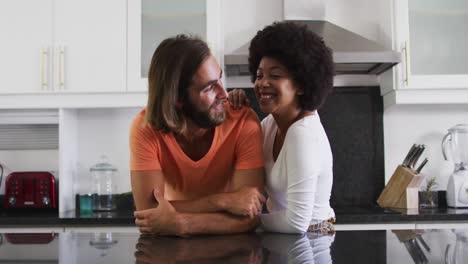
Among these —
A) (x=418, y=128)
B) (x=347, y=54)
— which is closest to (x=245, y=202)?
(x=347, y=54)

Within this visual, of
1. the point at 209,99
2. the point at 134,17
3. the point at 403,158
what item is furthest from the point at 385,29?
the point at 209,99

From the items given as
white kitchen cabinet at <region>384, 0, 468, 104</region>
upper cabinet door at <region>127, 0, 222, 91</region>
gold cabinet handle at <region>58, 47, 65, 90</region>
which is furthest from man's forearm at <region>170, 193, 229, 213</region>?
white kitchen cabinet at <region>384, 0, 468, 104</region>

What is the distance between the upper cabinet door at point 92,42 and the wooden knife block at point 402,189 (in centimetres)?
152

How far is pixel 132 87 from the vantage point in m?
2.75

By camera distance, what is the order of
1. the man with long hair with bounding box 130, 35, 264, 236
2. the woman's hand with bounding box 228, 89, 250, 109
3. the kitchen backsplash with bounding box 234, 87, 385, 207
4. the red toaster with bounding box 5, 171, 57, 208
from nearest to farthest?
1. the man with long hair with bounding box 130, 35, 264, 236
2. the woman's hand with bounding box 228, 89, 250, 109
3. the red toaster with bounding box 5, 171, 57, 208
4. the kitchen backsplash with bounding box 234, 87, 385, 207

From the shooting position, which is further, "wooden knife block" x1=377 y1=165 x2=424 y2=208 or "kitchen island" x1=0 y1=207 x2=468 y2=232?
"wooden knife block" x1=377 y1=165 x2=424 y2=208

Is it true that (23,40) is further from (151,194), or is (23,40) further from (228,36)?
(151,194)

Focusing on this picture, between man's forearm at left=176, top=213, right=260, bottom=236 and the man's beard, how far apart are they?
0.87 feet

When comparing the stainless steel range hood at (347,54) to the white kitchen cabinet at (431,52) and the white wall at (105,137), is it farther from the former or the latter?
the white wall at (105,137)

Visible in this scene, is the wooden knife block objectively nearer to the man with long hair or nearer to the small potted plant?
the small potted plant

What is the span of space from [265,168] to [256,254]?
0.56m

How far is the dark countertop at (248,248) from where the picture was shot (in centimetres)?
92

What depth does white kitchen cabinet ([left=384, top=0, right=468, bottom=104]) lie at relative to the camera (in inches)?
108

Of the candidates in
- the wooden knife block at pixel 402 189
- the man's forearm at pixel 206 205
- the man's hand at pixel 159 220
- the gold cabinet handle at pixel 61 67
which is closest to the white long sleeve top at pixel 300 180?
the man's forearm at pixel 206 205
